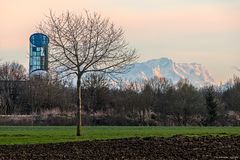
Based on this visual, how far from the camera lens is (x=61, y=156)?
2477 cm

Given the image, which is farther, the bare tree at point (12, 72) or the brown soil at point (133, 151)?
the bare tree at point (12, 72)

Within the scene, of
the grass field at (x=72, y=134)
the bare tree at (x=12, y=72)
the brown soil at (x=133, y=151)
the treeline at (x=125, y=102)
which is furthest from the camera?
the bare tree at (x=12, y=72)

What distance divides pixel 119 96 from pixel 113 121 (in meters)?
13.2

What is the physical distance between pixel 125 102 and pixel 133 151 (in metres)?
60.2

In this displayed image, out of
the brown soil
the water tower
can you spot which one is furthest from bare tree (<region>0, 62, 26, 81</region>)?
the brown soil

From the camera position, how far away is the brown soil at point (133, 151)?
963 inches

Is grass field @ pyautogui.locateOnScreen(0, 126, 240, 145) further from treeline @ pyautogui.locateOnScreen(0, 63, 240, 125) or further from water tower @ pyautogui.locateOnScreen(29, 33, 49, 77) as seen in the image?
treeline @ pyautogui.locateOnScreen(0, 63, 240, 125)

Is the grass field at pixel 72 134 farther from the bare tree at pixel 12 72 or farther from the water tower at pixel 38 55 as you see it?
the bare tree at pixel 12 72

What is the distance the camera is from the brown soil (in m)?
24.5

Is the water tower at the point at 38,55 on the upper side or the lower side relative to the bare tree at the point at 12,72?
lower

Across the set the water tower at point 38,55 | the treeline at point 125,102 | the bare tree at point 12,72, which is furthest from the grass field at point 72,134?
the bare tree at point 12,72

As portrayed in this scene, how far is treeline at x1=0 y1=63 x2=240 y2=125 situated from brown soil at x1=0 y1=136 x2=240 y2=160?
4412 centimetres

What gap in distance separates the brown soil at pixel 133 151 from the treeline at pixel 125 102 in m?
44.1

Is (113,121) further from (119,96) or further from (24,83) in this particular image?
(24,83)
